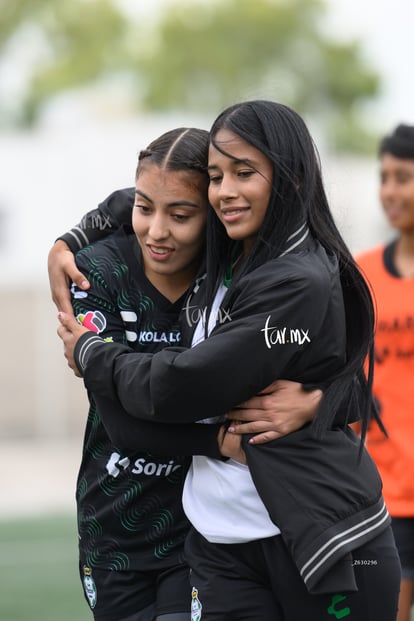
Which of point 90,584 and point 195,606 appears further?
point 90,584

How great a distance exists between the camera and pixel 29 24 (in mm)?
47500

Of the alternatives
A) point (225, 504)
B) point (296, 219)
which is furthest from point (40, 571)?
point (296, 219)

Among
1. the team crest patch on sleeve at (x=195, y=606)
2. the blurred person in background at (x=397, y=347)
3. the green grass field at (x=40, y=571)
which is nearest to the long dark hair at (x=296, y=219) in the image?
the team crest patch on sleeve at (x=195, y=606)

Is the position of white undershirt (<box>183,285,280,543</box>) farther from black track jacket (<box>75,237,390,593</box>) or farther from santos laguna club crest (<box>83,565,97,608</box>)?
santos laguna club crest (<box>83,565,97,608</box>)

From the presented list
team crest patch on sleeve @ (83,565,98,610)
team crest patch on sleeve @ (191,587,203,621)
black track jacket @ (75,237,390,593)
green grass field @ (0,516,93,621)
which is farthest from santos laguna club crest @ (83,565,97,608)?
green grass field @ (0,516,93,621)

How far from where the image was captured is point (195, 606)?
118 inches

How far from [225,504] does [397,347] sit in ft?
6.57

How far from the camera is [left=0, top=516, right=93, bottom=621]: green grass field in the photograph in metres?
6.36

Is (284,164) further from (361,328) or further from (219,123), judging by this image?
(361,328)

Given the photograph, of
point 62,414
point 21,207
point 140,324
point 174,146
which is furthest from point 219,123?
point 21,207

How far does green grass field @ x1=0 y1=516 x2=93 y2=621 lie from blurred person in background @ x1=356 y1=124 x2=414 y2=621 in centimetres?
215

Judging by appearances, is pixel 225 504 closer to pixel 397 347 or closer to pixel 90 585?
pixel 90 585

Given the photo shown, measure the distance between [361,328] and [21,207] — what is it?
55.0 ft

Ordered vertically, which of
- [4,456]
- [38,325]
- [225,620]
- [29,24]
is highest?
[29,24]
